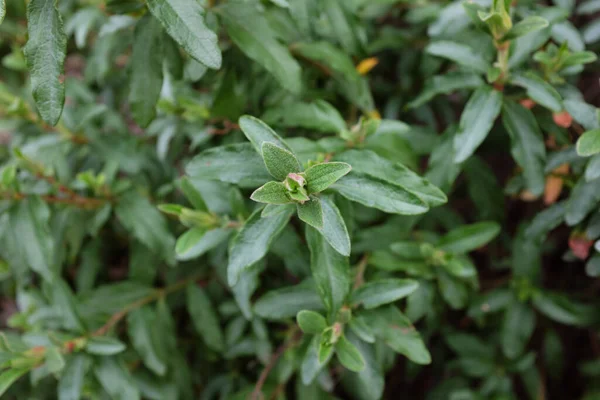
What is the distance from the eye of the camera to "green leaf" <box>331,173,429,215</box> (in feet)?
3.65

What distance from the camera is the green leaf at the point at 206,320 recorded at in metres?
1.87

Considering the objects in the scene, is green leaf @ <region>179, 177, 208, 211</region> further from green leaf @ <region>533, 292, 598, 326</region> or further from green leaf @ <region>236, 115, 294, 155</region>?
green leaf @ <region>533, 292, 598, 326</region>

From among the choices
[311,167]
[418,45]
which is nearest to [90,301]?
[311,167]

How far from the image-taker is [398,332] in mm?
1344

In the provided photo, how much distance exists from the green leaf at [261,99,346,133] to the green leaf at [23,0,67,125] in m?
0.62

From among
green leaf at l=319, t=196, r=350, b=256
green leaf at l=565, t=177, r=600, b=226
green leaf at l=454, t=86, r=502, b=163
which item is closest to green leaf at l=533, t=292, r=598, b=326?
green leaf at l=565, t=177, r=600, b=226

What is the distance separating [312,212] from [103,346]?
869mm

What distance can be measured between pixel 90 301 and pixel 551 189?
152 cm

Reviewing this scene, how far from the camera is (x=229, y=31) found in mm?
1475

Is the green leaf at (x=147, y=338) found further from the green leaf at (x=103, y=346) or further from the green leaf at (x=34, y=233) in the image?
the green leaf at (x=34, y=233)

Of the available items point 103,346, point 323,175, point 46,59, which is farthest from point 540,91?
point 103,346

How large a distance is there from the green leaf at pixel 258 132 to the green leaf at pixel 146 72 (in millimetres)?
382

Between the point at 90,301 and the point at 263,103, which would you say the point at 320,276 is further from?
the point at 90,301

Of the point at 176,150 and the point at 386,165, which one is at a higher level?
the point at 386,165
